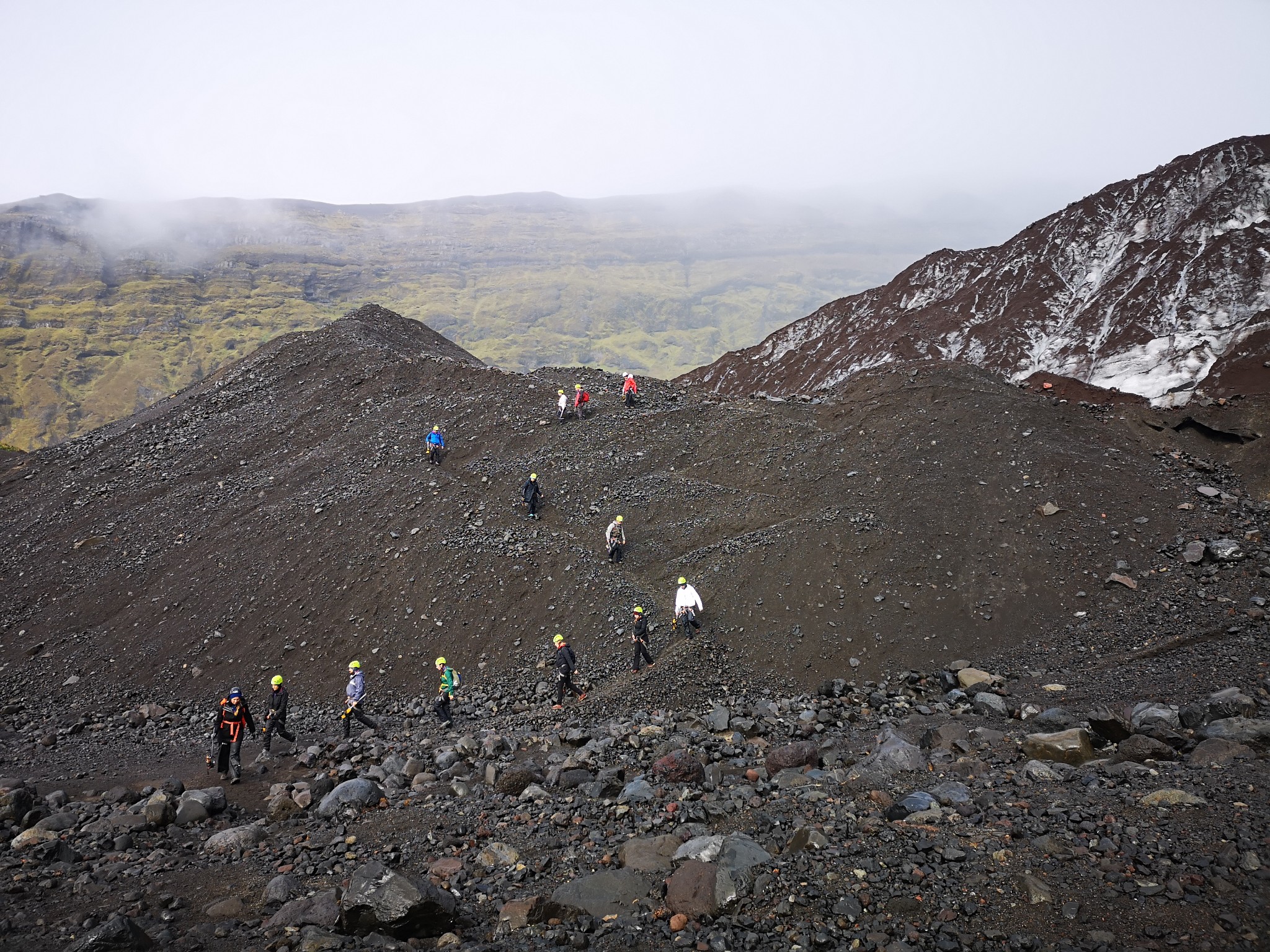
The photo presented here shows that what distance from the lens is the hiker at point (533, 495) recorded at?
70.4 ft

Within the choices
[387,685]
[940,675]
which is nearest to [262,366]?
[387,685]

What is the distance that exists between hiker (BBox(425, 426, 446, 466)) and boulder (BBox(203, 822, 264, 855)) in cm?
1454

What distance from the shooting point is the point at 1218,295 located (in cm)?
3894

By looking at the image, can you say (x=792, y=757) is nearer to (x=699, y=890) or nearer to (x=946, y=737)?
(x=946, y=737)

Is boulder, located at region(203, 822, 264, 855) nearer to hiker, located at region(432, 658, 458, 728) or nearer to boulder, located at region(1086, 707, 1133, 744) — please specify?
hiker, located at region(432, 658, 458, 728)

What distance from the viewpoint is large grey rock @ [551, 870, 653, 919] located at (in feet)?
27.3

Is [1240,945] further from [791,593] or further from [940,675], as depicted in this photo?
[791,593]

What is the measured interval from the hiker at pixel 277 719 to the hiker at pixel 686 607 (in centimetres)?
915

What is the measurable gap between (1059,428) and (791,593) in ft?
36.4

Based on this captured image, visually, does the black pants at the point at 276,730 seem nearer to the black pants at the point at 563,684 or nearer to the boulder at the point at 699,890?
the black pants at the point at 563,684

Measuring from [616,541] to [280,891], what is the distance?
477 inches

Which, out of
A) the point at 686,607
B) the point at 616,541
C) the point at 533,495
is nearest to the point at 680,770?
the point at 686,607

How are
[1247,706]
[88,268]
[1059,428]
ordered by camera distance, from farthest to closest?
[88,268] → [1059,428] → [1247,706]

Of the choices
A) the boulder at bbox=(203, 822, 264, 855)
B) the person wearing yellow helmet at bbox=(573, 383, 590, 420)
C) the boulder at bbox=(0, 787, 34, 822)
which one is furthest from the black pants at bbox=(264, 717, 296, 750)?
the person wearing yellow helmet at bbox=(573, 383, 590, 420)
